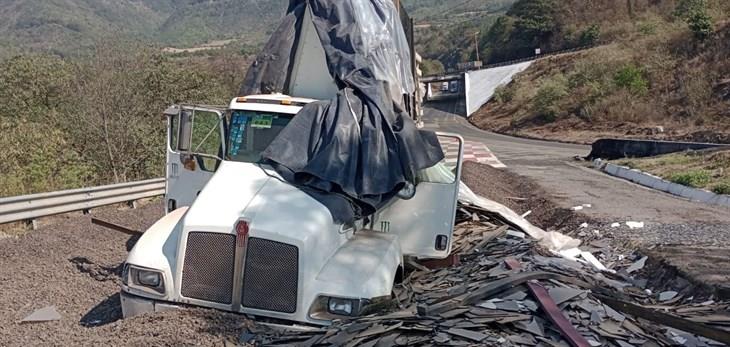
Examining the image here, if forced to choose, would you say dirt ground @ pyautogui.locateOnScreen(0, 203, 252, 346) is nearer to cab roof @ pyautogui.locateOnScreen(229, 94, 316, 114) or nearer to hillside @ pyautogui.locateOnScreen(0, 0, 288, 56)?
cab roof @ pyautogui.locateOnScreen(229, 94, 316, 114)

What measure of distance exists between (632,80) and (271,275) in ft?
139

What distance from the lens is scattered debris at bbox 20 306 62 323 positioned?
6552 millimetres

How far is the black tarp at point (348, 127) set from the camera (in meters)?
6.22

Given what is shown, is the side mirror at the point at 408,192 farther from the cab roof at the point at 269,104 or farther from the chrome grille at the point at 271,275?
the chrome grille at the point at 271,275

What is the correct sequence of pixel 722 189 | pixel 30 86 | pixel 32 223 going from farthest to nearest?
1. pixel 30 86
2. pixel 722 189
3. pixel 32 223

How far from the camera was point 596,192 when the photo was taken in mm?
16391

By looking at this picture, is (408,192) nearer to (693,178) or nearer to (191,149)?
(191,149)

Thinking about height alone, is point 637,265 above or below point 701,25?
below

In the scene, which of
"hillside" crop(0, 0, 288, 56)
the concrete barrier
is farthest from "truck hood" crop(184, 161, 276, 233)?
"hillside" crop(0, 0, 288, 56)

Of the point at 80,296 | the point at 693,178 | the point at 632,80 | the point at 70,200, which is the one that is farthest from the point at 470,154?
the point at 80,296

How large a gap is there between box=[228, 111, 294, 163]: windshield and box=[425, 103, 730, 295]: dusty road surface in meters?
4.88

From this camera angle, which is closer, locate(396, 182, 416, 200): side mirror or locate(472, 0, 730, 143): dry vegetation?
locate(396, 182, 416, 200): side mirror

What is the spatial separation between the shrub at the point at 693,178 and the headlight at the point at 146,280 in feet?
46.8

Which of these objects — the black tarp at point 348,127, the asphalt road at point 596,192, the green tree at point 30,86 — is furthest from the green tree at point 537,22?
the black tarp at point 348,127
